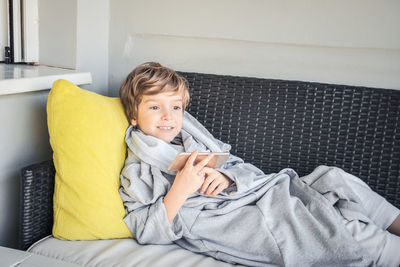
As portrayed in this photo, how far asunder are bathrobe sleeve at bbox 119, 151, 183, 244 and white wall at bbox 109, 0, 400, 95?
2.29ft

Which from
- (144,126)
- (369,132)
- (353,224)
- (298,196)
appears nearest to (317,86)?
(369,132)

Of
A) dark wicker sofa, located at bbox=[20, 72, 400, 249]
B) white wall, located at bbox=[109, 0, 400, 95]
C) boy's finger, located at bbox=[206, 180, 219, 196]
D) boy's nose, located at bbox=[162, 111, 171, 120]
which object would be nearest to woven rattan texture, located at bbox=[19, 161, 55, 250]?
dark wicker sofa, located at bbox=[20, 72, 400, 249]

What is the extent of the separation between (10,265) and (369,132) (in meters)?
1.26

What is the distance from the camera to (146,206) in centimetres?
133

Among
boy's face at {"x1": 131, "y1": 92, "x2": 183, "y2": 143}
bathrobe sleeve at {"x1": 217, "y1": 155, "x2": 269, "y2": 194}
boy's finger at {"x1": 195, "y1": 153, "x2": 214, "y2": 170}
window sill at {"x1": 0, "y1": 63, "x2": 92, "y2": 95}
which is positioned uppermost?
window sill at {"x1": 0, "y1": 63, "x2": 92, "y2": 95}

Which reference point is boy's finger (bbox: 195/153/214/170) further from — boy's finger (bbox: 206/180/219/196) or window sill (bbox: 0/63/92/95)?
window sill (bbox: 0/63/92/95)

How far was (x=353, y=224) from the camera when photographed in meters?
1.31

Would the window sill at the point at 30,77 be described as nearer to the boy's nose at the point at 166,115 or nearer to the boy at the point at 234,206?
the boy at the point at 234,206

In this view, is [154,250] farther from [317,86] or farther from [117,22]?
[117,22]

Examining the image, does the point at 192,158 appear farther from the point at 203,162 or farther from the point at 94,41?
the point at 94,41

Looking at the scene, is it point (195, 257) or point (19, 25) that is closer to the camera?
point (195, 257)

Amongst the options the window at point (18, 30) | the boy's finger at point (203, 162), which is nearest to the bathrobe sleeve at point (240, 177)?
the boy's finger at point (203, 162)

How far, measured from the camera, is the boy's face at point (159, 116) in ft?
4.71

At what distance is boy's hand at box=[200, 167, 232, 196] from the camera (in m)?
1.32
